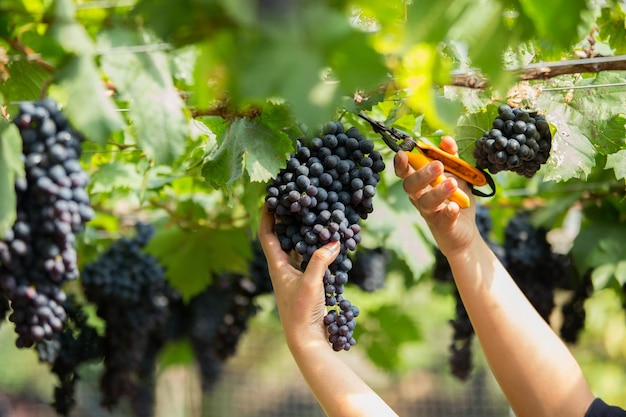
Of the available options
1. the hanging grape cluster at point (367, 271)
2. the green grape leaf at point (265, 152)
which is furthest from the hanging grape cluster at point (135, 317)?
the green grape leaf at point (265, 152)

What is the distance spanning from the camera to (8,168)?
92 cm

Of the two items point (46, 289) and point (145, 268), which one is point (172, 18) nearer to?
point (46, 289)

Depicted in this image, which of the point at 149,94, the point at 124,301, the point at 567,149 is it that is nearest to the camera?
the point at 149,94

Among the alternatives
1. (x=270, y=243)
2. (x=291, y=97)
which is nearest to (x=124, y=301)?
(x=270, y=243)

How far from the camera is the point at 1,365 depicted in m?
4.57

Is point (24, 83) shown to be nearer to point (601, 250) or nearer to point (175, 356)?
point (601, 250)

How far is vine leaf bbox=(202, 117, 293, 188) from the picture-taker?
1.27m

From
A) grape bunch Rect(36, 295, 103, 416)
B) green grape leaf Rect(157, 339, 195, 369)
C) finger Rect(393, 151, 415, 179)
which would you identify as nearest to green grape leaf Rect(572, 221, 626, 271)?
finger Rect(393, 151, 415, 179)

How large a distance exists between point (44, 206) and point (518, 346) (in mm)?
968

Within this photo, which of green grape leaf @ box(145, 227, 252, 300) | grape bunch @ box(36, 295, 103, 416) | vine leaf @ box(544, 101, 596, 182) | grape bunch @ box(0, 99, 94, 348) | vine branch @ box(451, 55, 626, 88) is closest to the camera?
grape bunch @ box(0, 99, 94, 348)

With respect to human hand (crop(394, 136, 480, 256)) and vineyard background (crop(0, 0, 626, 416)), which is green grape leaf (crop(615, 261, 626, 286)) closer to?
vineyard background (crop(0, 0, 626, 416))

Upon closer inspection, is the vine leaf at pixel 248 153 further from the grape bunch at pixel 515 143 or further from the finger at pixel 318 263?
the grape bunch at pixel 515 143

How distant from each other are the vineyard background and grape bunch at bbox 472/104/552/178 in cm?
A: 5

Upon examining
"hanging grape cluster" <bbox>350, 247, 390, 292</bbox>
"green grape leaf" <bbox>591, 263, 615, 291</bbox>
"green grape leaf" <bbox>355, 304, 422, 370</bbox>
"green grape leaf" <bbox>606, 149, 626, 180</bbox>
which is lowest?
"green grape leaf" <bbox>355, 304, 422, 370</bbox>
